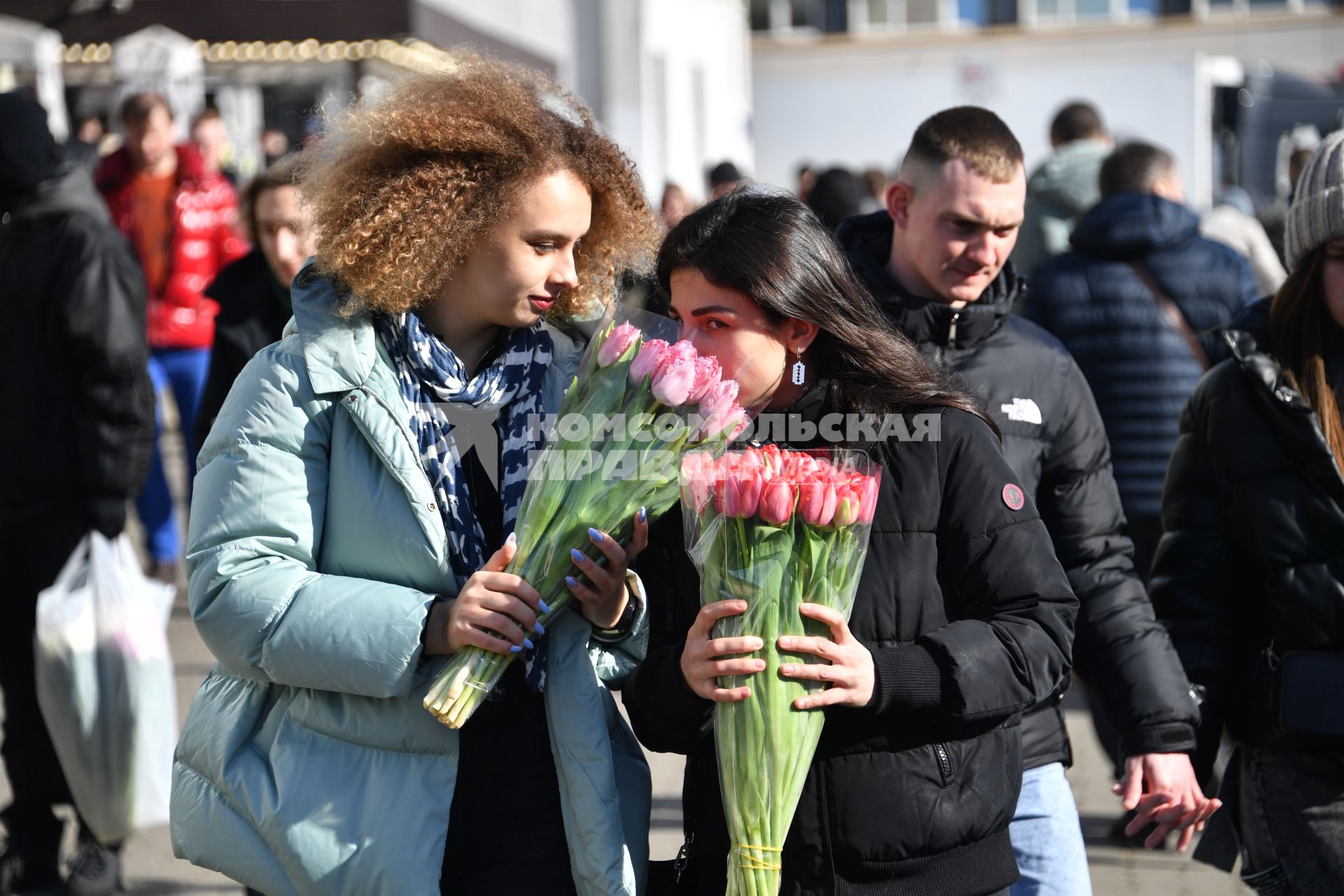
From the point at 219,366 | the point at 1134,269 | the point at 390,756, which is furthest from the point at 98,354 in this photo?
the point at 1134,269

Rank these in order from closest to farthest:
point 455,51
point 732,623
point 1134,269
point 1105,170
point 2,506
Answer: point 732,623, point 455,51, point 2,506, point 1134,269, point 1105,170

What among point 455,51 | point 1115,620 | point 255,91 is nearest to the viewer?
point 455,51

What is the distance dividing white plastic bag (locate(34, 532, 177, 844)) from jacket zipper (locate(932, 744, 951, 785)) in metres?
2.90

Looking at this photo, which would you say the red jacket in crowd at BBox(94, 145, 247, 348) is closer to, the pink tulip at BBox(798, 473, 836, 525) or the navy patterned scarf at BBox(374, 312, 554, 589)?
the navy patterned scarf at BBox(374, 312, 554, 589)

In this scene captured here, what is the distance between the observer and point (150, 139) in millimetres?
8055

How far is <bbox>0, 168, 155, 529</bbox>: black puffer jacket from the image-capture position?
455cm

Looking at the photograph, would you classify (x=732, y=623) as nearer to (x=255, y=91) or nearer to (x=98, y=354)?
(x=98, y=354)

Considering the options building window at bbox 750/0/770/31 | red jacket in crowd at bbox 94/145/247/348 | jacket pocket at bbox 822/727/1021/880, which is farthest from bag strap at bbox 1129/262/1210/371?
building window at bbox 750/0/770/31

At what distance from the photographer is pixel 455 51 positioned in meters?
2.69

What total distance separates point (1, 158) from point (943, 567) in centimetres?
348

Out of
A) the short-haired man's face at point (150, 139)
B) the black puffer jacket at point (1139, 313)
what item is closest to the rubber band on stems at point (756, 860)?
the black puffer jacket at point (1139, 313)

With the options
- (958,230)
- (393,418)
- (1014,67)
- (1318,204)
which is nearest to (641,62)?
(1014,67)

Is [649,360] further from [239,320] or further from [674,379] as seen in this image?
[239,320]

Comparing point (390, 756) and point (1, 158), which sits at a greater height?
point (1, 158)
